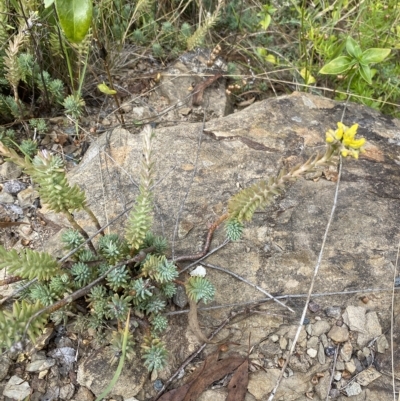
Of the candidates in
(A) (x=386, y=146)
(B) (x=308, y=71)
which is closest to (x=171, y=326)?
(A) (x=386, y=146)

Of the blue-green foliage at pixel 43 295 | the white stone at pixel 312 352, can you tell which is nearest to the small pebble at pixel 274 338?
the white stone at pixel 312 352

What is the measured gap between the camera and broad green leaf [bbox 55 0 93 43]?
63.6 inches

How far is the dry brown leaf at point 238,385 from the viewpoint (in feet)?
6.43

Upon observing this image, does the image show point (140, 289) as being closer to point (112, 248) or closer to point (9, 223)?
point (112, 248)

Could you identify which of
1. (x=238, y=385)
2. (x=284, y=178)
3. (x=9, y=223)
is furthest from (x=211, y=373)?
(x=9, y=223)

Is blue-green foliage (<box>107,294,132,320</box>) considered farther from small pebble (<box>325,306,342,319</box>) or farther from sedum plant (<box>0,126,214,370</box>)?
small pebble (<box>325,306,342,319</box>)

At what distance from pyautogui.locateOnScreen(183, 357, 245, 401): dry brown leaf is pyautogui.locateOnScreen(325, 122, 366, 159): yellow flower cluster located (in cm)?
109

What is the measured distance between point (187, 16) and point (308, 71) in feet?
4.06

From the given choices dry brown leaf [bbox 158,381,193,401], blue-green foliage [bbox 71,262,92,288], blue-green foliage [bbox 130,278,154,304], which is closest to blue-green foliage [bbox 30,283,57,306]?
blue-green foliage [bbox 71,262,92,288]

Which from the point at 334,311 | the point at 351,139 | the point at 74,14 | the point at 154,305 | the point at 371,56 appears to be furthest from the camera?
the point at 371,56

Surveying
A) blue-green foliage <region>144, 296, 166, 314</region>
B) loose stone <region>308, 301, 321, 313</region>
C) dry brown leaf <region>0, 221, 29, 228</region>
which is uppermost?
dry brown leaf <region>0, 221, 29, 228</region>

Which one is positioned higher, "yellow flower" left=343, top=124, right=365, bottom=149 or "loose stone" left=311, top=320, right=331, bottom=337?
"yellow flower" left=343, top=124, right=365, bottom=149

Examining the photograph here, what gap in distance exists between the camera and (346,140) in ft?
4.67

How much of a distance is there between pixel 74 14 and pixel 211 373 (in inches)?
60.5
